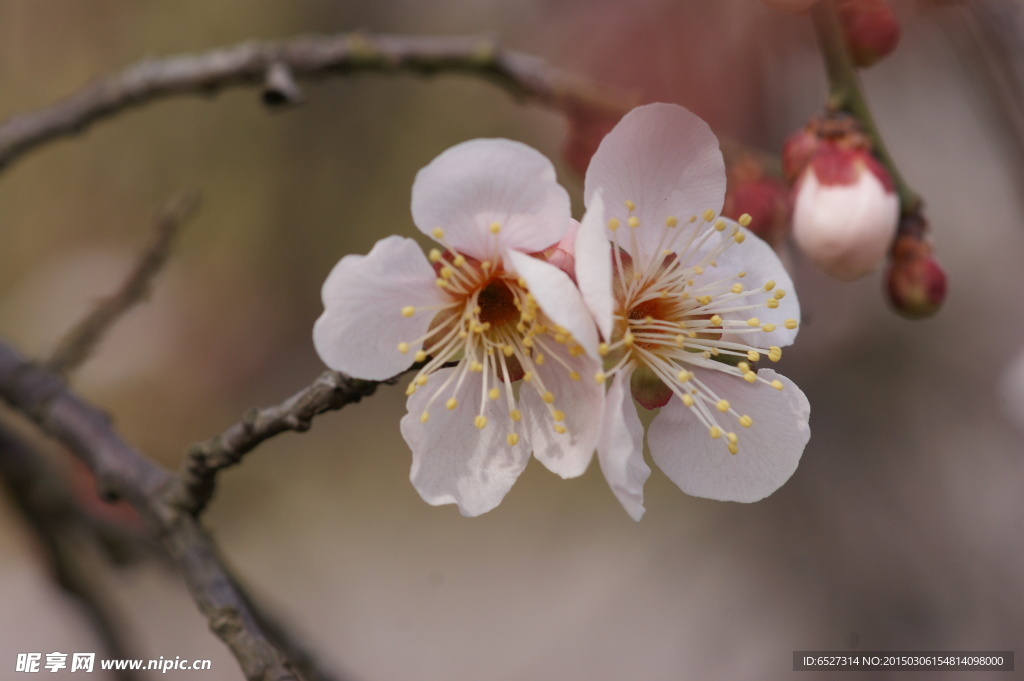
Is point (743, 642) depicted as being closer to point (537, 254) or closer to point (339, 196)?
point (537, 254)

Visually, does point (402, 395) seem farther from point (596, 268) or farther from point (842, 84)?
point (596, 268)

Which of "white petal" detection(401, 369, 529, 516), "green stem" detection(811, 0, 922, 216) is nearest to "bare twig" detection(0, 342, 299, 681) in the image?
"white petal" detection(401, 369, 529, 516)

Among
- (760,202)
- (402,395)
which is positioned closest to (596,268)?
(760,202)

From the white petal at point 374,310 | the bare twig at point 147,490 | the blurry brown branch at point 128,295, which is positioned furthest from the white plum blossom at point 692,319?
the blurry brown branch at point 128,295

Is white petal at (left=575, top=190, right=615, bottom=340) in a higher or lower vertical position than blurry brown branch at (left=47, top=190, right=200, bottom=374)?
lower

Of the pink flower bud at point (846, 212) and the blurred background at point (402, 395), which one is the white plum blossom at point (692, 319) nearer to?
the pink flower bud at point (846, 212)

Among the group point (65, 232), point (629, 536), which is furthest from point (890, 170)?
point (65, 232)

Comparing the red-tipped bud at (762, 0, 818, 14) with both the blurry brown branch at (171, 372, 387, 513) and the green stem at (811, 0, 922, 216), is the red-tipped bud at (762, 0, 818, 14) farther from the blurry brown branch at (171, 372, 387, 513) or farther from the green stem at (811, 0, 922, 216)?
the blurry brown branch at (171, 372, 387, 513)
